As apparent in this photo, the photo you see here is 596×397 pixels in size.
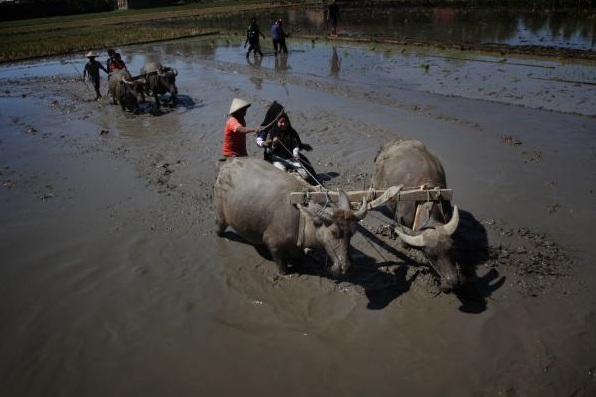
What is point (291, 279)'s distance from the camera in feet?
16.7

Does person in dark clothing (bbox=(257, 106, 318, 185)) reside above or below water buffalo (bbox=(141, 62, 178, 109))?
below

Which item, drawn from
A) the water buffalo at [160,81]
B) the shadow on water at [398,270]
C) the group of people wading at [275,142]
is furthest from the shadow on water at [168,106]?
the shadow on water at [398,270]

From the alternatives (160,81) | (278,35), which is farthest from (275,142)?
(278,35)

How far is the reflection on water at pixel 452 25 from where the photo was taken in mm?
20984

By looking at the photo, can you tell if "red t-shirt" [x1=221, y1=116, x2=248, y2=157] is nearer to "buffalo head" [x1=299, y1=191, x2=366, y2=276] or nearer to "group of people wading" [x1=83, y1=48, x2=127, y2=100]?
"buffalo head" [x1=299, y1=191, x2=366, y2=276]

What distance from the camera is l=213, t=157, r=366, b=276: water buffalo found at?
4301 mm

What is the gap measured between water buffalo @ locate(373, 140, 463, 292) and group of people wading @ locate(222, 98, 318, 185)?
1.09 meters

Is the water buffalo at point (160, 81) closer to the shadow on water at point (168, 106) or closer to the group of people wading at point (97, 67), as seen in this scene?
the shadow on water at point (168, 106)

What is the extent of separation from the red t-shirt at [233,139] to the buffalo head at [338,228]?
2000mm

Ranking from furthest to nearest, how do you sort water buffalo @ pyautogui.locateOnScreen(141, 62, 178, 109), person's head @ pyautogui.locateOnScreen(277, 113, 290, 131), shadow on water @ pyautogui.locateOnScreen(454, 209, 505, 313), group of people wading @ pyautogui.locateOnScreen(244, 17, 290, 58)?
group of people wading @ pyautogui.locateOnScreen(244, 17, 290, 58) < water buffalo @ pyautogui.locateOnScreen(141, 62, 178, 109) < person's head @ pyautogui.locateOnScreen(277, 113, 290, 131) < shadow on water @ pyautogui.locateOnScreen(454, 209, 505, 313)

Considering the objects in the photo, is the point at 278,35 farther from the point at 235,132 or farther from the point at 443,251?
the point at 443,251

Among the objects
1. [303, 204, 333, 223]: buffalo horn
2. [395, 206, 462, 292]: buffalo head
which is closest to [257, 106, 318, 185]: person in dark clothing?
[303, 204, 333, 223]: buffalo horn

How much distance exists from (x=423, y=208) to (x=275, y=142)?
8.08 ft

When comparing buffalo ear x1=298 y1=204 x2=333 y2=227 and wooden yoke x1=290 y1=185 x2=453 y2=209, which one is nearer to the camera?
buffalo ear x1=298 y1=204 x2=333 y2=227
